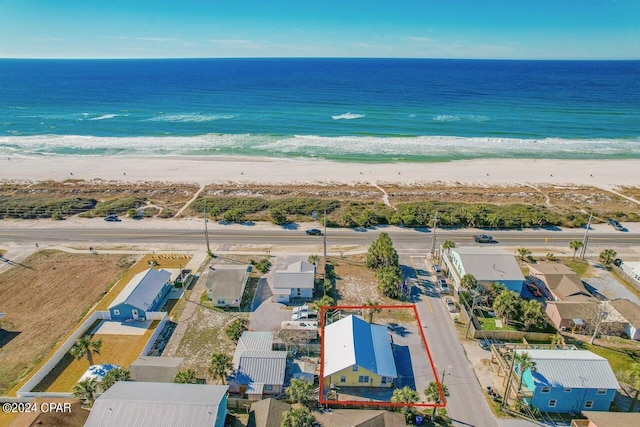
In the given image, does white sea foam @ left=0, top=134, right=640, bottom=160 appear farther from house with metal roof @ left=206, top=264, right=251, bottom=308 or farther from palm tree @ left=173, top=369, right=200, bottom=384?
palm tree @ left=173, top=369, right=200, bottom=384

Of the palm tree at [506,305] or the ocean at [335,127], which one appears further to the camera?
the ocean at [335,127]

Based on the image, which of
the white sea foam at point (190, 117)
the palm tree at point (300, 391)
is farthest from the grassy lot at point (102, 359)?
the white sea foam at point (190, 117)

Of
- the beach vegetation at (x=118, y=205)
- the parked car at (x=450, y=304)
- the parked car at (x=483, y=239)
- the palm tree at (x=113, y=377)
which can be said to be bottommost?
the parked car at (x=450, y=304)

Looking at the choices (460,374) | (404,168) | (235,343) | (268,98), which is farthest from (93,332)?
(268,98)

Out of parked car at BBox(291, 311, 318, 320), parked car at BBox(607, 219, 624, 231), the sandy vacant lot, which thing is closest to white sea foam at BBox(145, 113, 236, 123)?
the sandy vacant lot

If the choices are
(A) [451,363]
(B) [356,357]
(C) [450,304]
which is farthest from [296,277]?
(A) [451,363]

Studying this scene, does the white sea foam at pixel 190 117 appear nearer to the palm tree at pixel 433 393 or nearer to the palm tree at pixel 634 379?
the palm tree at pixel 433 393

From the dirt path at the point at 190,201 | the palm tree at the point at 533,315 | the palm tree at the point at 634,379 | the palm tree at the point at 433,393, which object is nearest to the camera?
the palm tree at the point at 634,379
